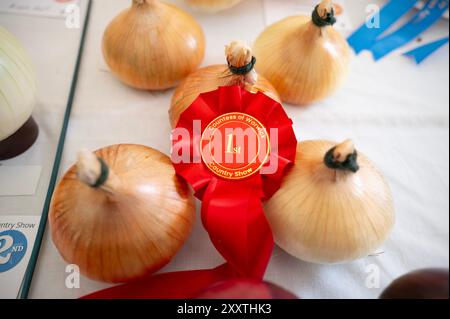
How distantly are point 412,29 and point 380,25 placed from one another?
68mm

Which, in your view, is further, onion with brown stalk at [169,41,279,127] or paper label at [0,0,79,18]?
paper label at [0,0,79,18]

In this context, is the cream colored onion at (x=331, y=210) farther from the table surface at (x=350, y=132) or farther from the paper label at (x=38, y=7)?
the paper label at (x=38, y=7)

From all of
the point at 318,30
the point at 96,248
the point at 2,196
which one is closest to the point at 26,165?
the point at 2,196

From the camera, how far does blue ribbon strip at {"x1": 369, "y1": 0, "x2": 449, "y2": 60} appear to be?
72cm

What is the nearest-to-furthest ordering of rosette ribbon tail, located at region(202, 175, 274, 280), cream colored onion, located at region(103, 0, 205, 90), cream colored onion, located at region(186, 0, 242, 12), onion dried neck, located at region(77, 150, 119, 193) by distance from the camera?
onion dried neck, located at region(77, 150, 119, 193)
rosette ribbon tail, located at region(202, 175, 274, 280)
cream colored onion, located at region(103, 0, 205, 90)
cream colored onion, located at region(186, 0, 242, 12)

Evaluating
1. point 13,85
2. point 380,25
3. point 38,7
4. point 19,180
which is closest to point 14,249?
point 19,180

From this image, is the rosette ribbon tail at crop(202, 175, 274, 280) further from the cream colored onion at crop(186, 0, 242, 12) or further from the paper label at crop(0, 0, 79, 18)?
the paper label at crop(0, 0, 79, 18)

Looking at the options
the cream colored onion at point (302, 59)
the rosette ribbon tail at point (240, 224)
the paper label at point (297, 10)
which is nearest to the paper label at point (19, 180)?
the rosette ribbon tail at point (240, 224)

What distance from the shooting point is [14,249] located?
0.47m

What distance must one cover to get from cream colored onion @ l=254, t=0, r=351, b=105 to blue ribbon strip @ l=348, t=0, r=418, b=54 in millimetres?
180

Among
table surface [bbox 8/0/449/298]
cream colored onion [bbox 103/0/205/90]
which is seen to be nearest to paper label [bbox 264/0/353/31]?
table surface [bbox 8/0/449/298]

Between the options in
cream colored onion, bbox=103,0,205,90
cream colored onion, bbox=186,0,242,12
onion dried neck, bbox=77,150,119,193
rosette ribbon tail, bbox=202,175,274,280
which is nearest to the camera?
onion dried neck, bbox=77,150,119,193

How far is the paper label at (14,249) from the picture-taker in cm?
44
